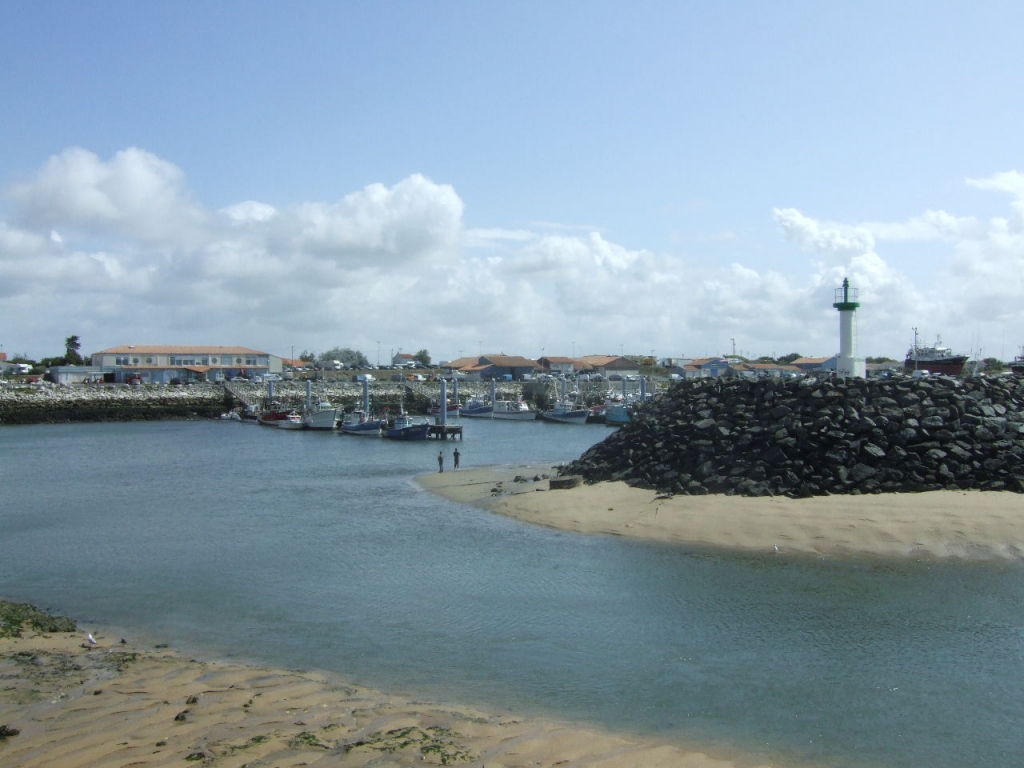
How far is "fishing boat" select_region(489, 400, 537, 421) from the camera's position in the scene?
8956 cm

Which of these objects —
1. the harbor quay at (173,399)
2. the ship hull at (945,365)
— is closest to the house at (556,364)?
the harbor quay at (173,399)

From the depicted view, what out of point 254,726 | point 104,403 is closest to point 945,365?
point 254,726

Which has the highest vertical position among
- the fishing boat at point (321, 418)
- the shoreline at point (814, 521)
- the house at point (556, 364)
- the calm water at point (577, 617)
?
the house at point (556, 364)

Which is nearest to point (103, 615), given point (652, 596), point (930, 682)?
point (652, 596)

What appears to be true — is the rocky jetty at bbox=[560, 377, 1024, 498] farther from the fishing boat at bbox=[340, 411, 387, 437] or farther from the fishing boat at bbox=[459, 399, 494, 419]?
the fishing boat at bbox=[459, 399, 494, 419]

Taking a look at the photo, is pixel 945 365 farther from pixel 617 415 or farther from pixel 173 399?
pixel 173 399

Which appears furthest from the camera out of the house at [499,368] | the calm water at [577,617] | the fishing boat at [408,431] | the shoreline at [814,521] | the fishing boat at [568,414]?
the house at [499,368]

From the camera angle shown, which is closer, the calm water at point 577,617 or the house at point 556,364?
the calm water at point 577,617

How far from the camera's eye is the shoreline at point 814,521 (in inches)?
797

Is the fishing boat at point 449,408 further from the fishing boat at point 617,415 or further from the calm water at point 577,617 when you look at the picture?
the calm water at point 577,617

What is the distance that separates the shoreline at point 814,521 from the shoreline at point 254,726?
11.7 meters

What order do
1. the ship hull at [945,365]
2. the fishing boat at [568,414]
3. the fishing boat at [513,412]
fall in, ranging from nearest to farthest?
the ship hull at [945,365], the fishing boat at [568,414], the fishing boat at [513,412]

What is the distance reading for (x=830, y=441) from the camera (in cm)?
2578

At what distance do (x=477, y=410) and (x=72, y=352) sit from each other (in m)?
74.2
